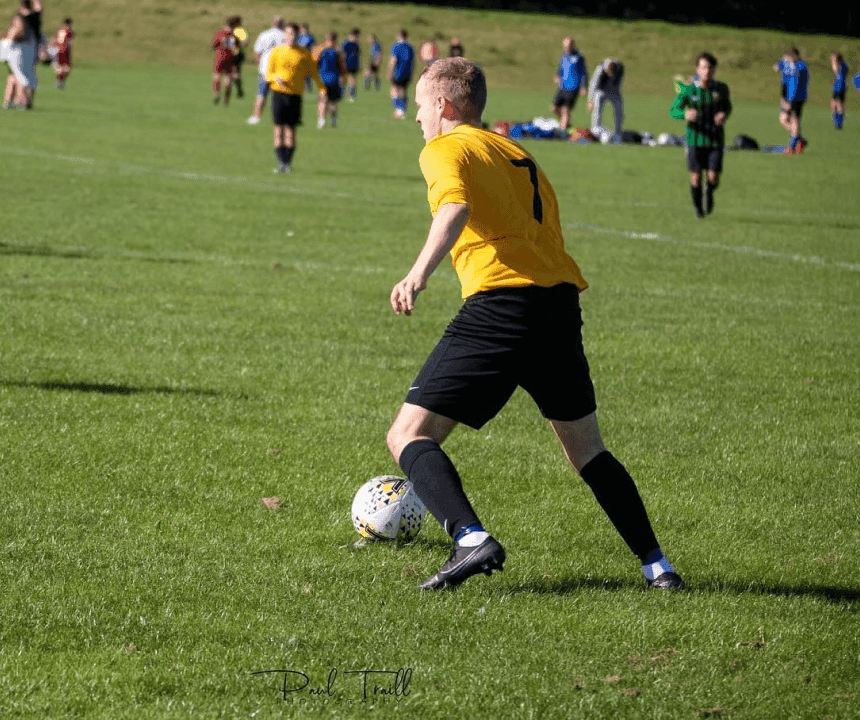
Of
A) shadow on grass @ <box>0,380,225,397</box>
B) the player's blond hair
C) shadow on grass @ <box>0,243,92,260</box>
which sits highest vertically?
the player's blond hair

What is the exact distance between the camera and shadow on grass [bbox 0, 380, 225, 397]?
25.2 ft

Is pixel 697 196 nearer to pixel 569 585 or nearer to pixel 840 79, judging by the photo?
pixel 569 585

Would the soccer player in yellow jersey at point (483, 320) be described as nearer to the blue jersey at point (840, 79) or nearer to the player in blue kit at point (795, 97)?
the player in blue kit at point (795, 97)

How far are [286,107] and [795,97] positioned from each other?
1646 centimetres

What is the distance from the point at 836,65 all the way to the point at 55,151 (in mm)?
27377

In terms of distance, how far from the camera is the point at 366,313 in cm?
1063

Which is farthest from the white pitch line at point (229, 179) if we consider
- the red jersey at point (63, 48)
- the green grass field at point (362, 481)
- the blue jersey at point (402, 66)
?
the red jersey at point (63, 48)

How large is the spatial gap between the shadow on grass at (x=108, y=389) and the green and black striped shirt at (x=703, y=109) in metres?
10.7

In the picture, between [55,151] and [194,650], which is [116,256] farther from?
[55,151]

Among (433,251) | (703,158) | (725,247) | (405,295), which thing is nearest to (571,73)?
(703,158)

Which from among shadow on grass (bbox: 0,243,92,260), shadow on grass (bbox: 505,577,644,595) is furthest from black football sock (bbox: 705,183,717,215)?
shadow on grass (bbox: 505,577,644,595)

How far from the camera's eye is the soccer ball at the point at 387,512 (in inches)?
208

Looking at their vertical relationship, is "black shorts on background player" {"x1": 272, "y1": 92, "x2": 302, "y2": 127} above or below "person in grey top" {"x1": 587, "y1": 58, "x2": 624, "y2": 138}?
below

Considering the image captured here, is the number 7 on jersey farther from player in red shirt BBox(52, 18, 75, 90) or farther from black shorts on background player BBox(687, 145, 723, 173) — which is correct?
player in red shirt BBox(52, 18, 75, 90)
